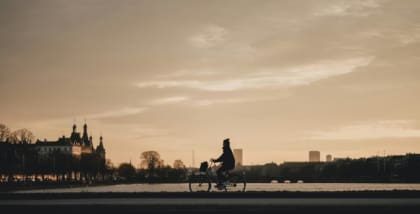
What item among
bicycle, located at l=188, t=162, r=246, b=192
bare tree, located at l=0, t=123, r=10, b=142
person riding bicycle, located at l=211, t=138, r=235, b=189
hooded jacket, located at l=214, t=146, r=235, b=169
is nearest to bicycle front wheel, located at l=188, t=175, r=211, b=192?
bicycle, located at l=188, t=162, r=246, b=192

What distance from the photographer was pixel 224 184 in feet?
101

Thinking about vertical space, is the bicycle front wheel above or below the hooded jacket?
below

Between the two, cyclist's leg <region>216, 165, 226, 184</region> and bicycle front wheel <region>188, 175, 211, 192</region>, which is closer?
cyclist's leg <region>216, 165, 226, 184</region>

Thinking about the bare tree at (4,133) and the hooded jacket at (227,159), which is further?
the bare tree at (4,133)
